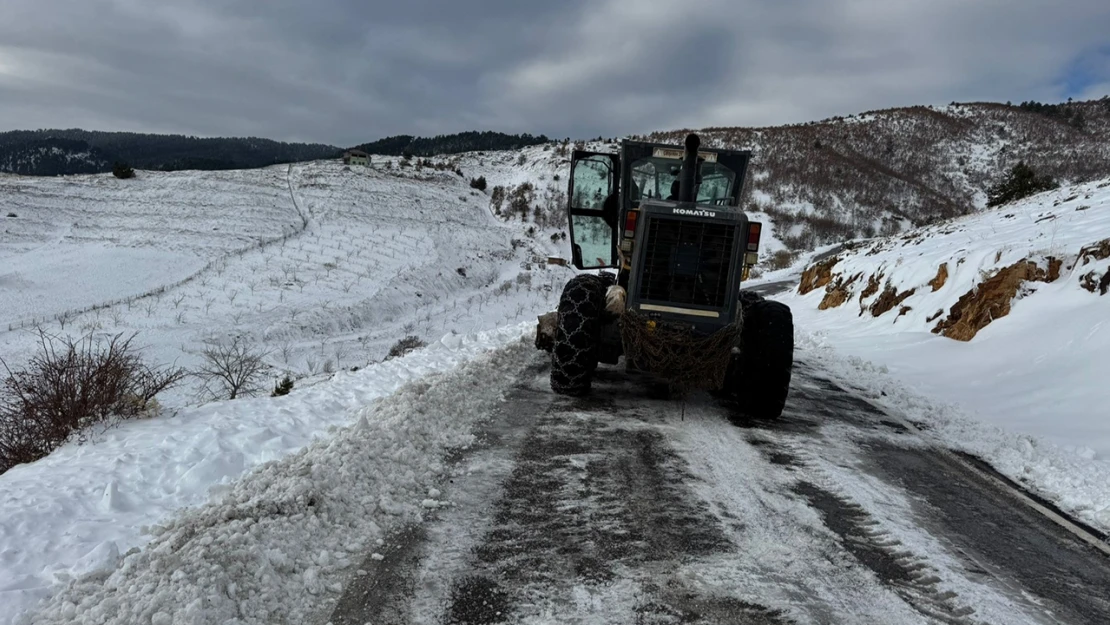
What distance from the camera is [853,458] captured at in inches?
201

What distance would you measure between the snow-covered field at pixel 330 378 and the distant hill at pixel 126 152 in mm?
79408

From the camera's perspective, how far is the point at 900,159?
7806 cm

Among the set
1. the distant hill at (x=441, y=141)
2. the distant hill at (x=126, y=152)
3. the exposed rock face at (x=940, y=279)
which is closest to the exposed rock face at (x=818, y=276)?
the exposed rock face at (x=940, y=279)

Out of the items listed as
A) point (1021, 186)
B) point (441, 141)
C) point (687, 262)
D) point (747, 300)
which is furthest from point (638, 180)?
point (441, 141)

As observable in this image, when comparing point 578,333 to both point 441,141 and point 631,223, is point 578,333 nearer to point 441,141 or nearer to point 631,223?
point 631,223

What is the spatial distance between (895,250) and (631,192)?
46.7 feet

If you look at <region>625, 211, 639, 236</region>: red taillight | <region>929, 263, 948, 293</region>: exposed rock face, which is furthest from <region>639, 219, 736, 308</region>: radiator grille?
<region>929, 263, 948, 293</region>: exposed rock face

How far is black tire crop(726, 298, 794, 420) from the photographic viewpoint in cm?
588

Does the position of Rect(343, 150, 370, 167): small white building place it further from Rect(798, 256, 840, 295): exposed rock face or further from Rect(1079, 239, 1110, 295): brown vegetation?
Rect(1079, 239, 1110, 295): brown vegetation

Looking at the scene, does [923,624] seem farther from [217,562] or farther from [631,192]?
[631,192]

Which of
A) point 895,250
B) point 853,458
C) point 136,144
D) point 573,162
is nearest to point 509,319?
point 895,250

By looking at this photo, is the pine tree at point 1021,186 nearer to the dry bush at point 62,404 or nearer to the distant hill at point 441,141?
the dry bush at point 62,404

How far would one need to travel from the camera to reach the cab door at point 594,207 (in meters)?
7.09

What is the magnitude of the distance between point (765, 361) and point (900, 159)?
85599mm
